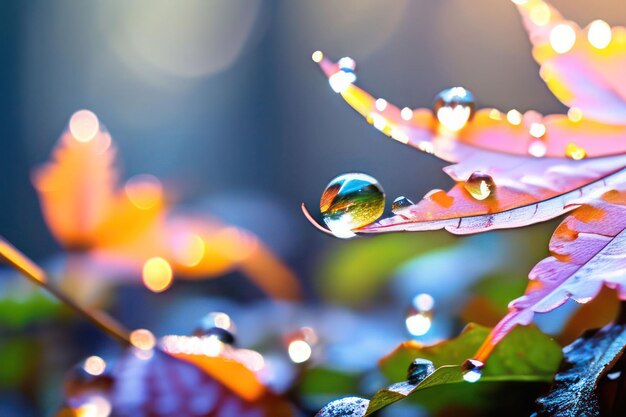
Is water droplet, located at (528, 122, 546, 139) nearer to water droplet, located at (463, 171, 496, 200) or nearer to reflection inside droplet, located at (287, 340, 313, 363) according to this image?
water droplet, located at (463, 171, 496, 200)

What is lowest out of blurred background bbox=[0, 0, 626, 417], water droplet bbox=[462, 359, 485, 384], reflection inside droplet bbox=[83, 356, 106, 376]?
water droplet bbox=[462, 359, 485, 384]

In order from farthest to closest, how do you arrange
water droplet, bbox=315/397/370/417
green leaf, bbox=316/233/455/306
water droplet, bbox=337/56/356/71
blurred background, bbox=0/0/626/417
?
blurred background, bbox=0/0/626/417, green leaf, bbox=316/233/455/306, water droplet, bbox=337/56/356/71, water droplet, bbox=315/397/370/417

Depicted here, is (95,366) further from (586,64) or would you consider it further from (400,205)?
(586,64)

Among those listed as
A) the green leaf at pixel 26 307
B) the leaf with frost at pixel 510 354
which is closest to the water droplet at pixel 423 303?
the leaf with frost at pixel 510 354

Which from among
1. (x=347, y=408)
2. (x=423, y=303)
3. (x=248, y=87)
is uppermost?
(x=248, y=87)

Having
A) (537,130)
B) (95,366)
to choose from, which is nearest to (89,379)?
(95,366)

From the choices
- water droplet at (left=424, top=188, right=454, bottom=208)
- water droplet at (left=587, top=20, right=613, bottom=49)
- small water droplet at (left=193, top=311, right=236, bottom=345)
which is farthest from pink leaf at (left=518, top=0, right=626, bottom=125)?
small water droplet at (left=193, top=311, right=236, bottom=345)
